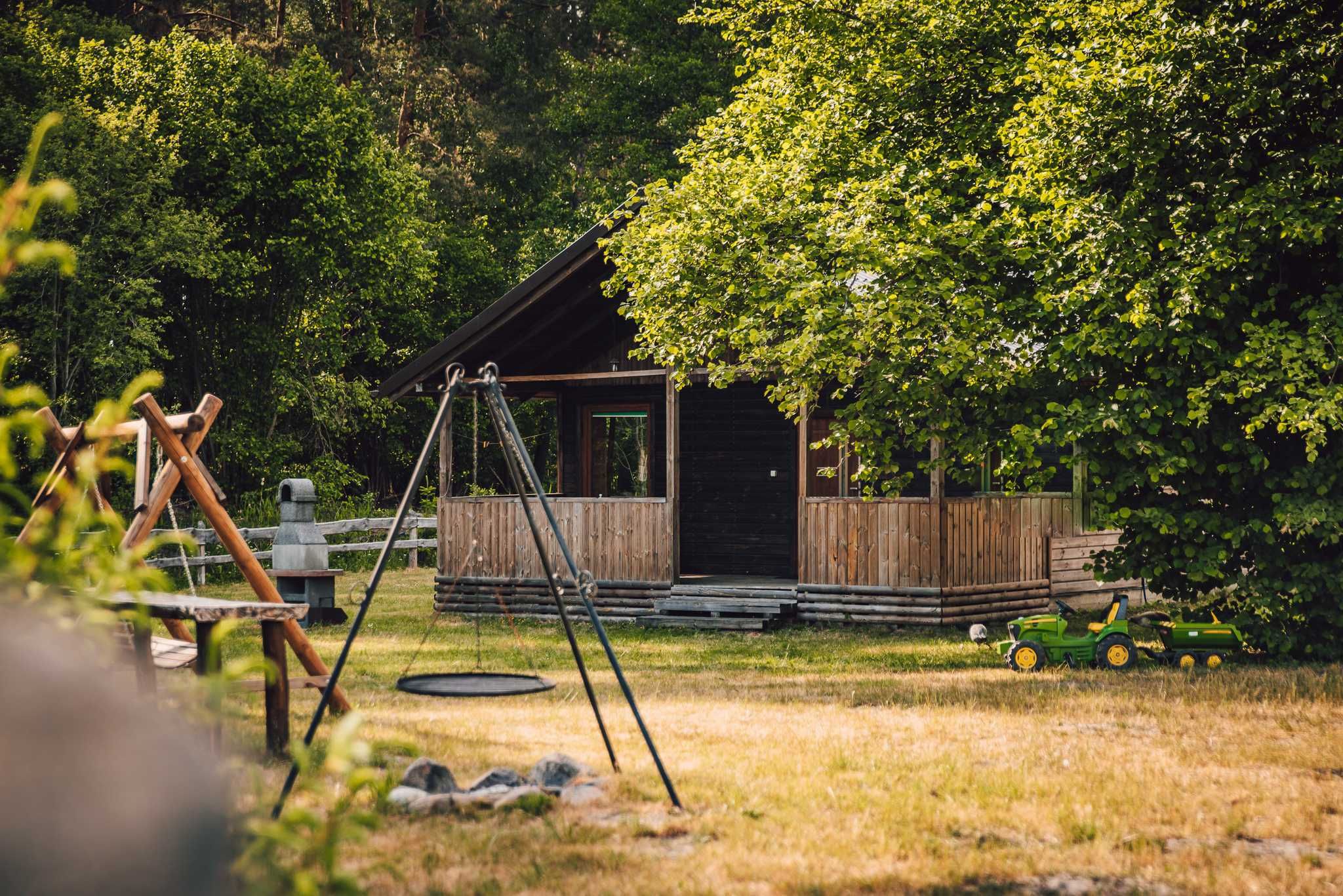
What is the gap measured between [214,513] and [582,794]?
10.1 ft

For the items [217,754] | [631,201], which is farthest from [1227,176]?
[217,754]

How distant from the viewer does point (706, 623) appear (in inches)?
654

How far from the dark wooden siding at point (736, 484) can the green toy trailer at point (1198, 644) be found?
Result: 24.2 feet

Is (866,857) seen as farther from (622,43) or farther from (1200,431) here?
(622,43)

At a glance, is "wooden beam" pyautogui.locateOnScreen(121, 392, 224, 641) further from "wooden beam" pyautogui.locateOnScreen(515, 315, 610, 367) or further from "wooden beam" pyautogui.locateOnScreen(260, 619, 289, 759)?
"wooden beam" pyautogui.locateOnScreen(515, 315, 610, 367)

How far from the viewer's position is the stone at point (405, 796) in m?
6.81

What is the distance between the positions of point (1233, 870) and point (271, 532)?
66.6ft

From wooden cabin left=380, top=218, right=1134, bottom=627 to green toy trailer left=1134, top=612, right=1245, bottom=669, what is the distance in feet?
12.0

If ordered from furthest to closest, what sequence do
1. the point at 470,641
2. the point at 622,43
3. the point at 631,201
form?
the point at 622,43
the point at 631,201
the point at 470,641

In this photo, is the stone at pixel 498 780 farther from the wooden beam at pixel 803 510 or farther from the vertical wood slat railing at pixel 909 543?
the wooden beam at pixel 803 510

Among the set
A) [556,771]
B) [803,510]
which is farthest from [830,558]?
[556,771]

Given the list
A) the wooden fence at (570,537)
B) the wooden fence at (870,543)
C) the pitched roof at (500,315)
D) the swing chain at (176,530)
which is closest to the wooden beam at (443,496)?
the wooden fence at (570,537)

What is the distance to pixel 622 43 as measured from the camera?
40.0m

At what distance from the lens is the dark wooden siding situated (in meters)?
19.7
